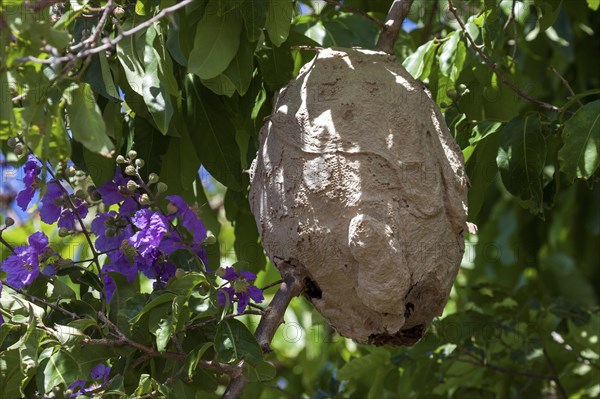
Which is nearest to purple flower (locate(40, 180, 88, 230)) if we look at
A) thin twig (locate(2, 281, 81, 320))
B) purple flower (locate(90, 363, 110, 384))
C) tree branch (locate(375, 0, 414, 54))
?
thin twig (locate(2, 281, 81, 320))

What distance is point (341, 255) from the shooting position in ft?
7.96

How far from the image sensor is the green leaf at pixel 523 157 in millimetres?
2785

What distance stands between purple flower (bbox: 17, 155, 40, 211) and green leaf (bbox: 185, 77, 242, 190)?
1.54 ft

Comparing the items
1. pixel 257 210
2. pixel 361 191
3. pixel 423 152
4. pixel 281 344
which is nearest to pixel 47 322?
pixel 257 210

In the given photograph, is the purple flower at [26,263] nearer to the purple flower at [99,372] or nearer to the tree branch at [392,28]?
the purple flower at [99,372]

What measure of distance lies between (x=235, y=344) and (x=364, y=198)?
0.45m

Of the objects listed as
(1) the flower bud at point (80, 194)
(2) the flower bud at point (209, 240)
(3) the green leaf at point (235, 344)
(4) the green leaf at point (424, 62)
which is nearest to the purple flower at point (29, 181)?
(1) the flower bud at point (80, 194)

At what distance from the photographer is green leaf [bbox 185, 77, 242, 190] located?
2.90 m

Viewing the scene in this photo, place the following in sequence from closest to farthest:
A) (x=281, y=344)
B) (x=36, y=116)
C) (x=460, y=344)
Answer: (x=36, y=116) → (x=460, y=344) → (x=281, y=344)

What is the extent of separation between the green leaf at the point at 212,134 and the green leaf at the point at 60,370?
0.85m

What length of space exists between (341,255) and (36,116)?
0.82 m

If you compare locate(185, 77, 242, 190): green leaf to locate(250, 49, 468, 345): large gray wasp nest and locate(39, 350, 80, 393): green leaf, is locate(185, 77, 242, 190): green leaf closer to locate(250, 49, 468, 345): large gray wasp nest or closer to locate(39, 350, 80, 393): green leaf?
locate(250, 49, 468, 345): large gray wasp nest

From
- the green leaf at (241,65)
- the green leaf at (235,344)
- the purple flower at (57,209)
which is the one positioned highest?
the green leaf at (241,65)

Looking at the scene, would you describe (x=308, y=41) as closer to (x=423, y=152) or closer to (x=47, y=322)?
(x=423, y=152)
